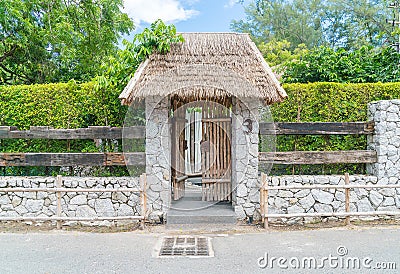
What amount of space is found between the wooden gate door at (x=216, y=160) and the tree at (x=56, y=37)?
5027mm

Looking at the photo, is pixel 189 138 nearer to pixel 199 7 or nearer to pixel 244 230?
pixel 244 230

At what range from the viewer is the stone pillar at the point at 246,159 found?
277 inches

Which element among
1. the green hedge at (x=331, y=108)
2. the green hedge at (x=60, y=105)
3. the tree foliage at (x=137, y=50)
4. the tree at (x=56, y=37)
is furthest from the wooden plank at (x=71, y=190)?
the tree at (x=56, y=37)

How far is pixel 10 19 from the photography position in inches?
372

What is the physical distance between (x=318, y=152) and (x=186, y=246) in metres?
3.48

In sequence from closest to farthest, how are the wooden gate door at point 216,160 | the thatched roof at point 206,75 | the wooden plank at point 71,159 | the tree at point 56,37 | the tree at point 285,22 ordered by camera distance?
the thatched roof at point 206,75
the wooden plank at point 71,159
the wooden gate door at point 216,160
the tree at point 56,37
the tree at point 285,22

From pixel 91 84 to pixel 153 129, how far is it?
1.89m

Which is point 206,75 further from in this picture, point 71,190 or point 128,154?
point 71,190

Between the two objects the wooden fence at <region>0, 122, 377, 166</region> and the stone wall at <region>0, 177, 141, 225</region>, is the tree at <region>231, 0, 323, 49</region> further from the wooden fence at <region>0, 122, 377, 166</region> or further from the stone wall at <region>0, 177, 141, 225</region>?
the stone wall at <region>0, 177, 141, 225</region>

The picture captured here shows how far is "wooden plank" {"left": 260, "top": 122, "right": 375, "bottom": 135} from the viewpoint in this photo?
24.4ft

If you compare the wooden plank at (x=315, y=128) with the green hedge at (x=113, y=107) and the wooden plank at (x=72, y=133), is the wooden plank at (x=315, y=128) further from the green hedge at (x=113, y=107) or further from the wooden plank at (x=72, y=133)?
the wooden plank at (x=72, y=133)

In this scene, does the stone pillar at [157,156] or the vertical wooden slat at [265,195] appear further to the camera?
the stone pillar at [157,156]

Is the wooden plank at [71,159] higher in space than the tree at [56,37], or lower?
lower

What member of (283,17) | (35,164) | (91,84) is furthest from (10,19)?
(283,17)
